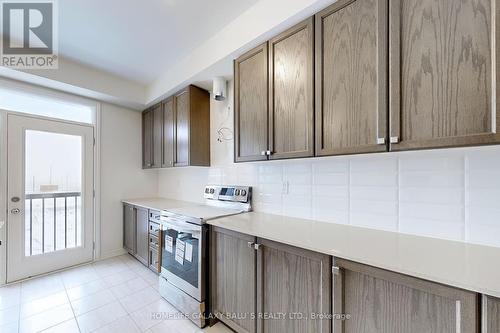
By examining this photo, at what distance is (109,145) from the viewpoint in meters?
3.34

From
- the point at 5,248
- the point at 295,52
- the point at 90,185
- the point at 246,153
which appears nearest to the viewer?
the point at 295,52

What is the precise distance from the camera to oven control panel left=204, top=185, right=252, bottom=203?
2271mm

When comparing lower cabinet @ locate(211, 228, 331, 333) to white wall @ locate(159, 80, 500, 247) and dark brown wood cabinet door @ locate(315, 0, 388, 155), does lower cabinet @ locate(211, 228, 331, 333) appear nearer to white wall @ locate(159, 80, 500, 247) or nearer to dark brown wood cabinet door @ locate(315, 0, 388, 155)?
white wall @ locate(159, 80, 500, 247)

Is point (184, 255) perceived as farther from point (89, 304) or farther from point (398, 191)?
point (398, 191)

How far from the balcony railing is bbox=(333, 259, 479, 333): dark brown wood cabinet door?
337 cm

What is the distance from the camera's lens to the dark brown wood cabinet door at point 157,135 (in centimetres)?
318

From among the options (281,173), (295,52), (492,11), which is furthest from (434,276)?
(295,52)

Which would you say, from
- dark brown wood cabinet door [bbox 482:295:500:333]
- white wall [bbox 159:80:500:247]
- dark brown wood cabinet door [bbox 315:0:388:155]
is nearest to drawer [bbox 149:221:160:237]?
white wall [bbox 159:80:500:247]

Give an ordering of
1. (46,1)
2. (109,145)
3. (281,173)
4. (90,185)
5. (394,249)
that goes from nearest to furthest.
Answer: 1. (394,249)
2. (46,1)
3. (281,173)
4. (90,185)
5. (109,145)

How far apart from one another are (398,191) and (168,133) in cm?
268

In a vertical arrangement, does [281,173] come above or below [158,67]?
below

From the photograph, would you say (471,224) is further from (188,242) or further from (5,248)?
(5,248)

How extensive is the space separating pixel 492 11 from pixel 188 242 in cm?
227

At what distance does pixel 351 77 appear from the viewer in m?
1.30
